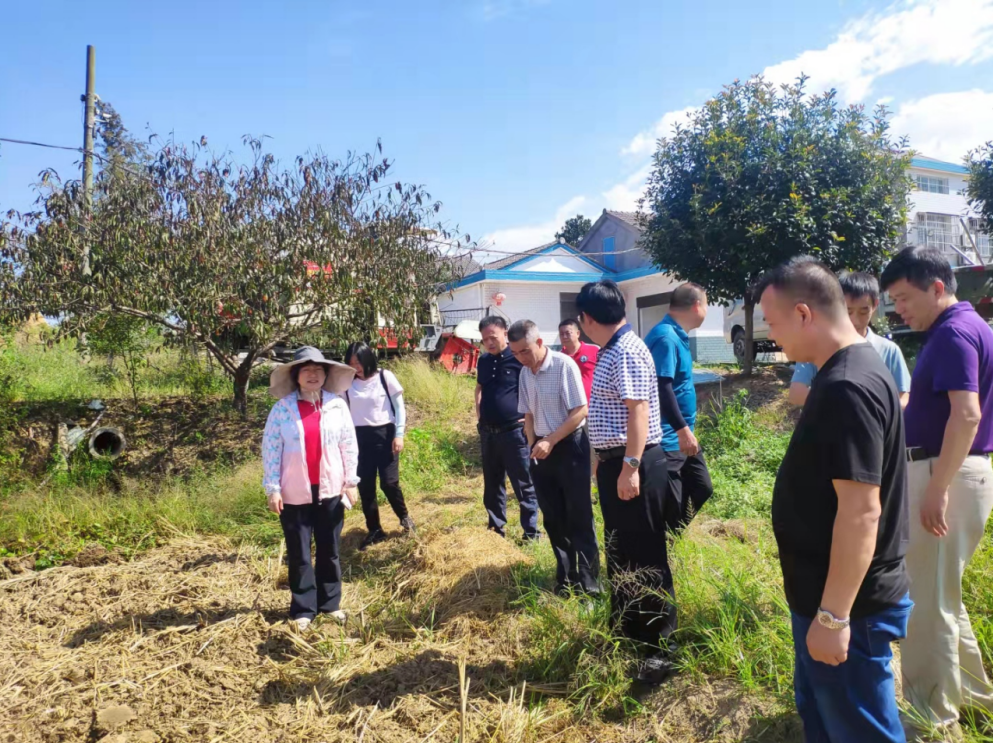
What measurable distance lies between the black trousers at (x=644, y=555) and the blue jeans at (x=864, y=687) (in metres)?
1.07

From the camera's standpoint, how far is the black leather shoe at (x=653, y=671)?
9.21 feet

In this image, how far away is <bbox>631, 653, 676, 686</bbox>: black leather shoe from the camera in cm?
281

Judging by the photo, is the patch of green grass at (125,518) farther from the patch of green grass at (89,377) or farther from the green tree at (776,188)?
the green tree at (776,188)

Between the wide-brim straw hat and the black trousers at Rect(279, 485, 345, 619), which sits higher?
the wide-brim straw hat

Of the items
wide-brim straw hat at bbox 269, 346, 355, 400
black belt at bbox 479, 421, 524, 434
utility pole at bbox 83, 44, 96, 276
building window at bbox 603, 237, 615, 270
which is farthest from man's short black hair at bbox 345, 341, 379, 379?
building window at bbox 603, 237, 615, 270

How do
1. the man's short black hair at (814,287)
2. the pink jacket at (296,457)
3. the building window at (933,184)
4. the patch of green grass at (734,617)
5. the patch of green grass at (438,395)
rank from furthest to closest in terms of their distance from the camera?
the building window at (933,184) → the patch of green grass at (438,395) → the pink jacket at (296,457) → the patch of green grass at (734,617) → the man's short black hair at (814,287)

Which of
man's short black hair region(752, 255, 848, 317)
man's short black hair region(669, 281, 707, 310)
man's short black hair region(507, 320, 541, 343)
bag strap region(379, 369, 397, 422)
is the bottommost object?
bag strap region(379, 369, 397, 422)

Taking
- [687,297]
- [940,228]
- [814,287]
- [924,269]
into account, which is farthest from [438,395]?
[940,228]

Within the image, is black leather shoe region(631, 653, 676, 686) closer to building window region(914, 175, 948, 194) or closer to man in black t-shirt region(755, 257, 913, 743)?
man in black t-shirt region(755, 257, 913, 743)

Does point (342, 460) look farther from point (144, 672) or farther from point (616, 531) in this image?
point (616, 531)

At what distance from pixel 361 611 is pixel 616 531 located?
182 centimetres

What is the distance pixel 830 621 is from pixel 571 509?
2.09 m

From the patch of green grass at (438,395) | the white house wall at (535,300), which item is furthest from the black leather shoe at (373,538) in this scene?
the white house wall at (535,300)

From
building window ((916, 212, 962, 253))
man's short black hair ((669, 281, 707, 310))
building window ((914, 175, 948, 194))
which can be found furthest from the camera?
building window ((914, 175, 948, 194))
